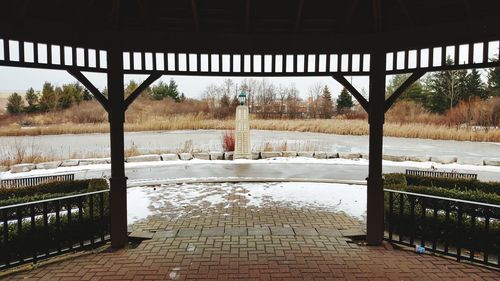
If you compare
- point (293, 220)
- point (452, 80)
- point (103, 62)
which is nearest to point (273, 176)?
point (293, 220)

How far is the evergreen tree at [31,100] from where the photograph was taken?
124ft

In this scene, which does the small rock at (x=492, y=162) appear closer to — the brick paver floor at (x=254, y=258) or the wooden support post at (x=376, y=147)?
the brick paver floor at (x=254, y=258)

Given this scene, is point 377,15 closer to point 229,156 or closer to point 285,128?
point 229,156

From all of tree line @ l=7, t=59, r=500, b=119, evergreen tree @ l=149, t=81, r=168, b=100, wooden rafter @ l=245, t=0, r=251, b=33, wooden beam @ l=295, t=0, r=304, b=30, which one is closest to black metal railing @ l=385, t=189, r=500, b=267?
wooden beam @ l=295, t=0, r=304, b=30

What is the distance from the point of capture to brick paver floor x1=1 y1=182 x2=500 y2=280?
4980 mm

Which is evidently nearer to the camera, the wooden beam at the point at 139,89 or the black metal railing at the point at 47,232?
the black metal railing at the point at 47,232

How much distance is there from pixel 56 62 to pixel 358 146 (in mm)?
18552

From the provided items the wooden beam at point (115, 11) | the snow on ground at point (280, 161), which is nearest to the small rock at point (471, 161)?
the snow on ground at point (280, 161)

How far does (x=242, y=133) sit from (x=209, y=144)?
6.26m

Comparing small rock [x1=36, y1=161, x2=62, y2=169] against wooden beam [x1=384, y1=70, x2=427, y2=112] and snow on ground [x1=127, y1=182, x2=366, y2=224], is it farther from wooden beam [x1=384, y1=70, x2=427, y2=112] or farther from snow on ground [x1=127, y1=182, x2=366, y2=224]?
wooden beam [x1=384, y1=70, x2=427, y2=112]

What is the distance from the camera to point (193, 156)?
16.2 metres

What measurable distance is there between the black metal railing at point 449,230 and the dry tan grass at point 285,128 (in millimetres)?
17381

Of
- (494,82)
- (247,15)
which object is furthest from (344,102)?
(247,15)

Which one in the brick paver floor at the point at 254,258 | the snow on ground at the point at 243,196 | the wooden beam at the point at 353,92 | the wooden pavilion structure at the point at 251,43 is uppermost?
the wooden pavilion structure at the point at 251,43
